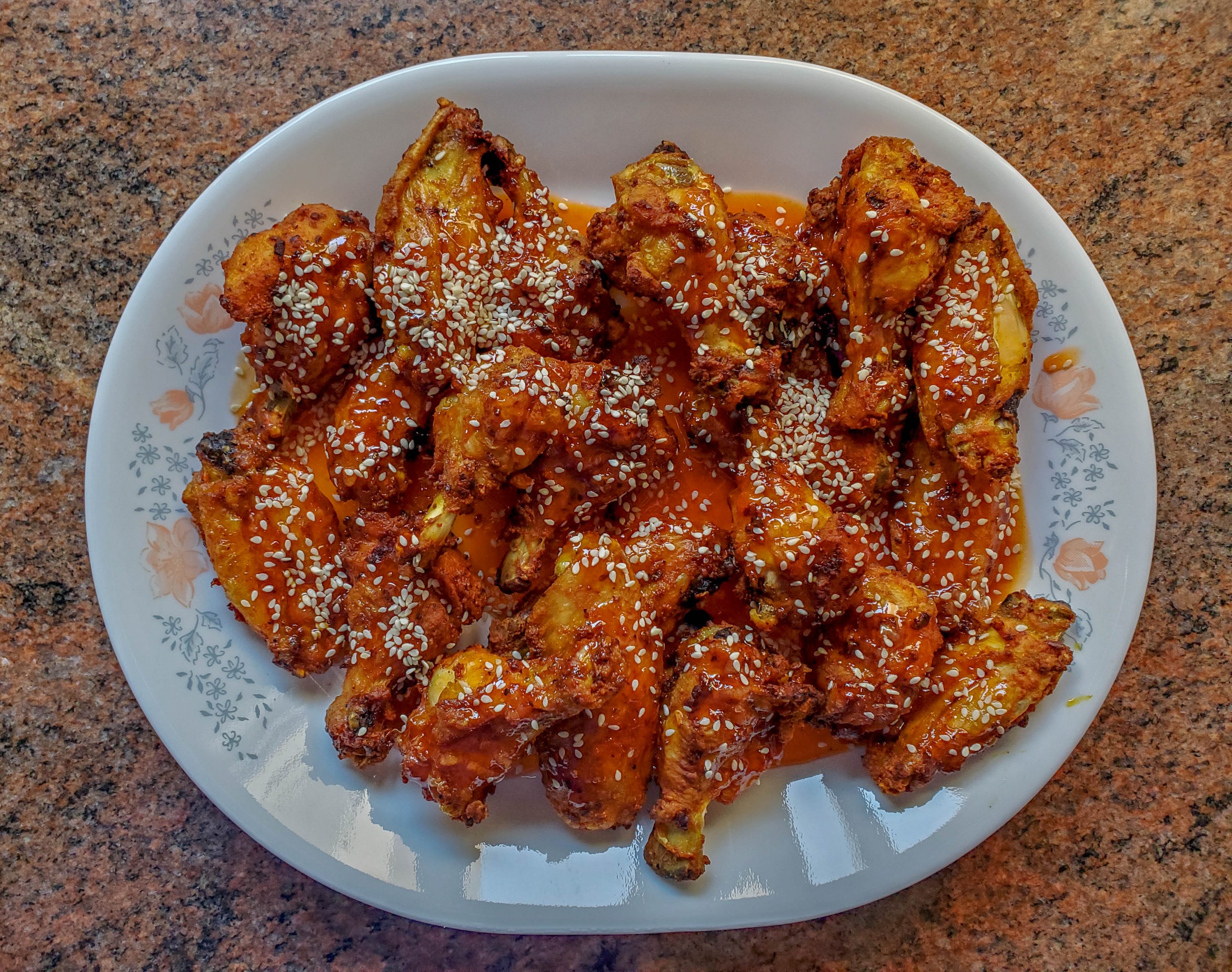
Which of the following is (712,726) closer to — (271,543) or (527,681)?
(527,681)

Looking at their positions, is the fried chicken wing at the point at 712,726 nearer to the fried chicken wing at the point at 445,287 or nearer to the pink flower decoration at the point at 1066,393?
the fried chicken wing at the point at 445,287

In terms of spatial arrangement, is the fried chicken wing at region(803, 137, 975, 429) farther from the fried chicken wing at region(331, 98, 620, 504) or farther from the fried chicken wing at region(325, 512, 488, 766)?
the fried chicken wing at region(325, 512, 488, 766)

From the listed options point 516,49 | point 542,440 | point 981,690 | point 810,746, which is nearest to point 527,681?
point 542,440

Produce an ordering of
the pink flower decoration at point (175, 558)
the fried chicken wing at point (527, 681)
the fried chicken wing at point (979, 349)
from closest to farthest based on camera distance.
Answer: the fried chicken wing at point (527, 681), the fried chicken wing at point (979, 349), the pink flower decoration at point (175, 558)

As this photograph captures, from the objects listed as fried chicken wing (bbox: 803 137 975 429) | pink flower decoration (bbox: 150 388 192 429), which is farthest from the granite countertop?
fried chicken wing (bbox: 803 137 975 429)

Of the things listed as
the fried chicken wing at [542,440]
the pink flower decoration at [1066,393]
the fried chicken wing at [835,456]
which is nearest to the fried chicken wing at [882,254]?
the fried chicken wing at [835,456]

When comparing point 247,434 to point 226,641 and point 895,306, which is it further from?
point 895,306

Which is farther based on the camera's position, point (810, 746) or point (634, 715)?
point (810, 746)
